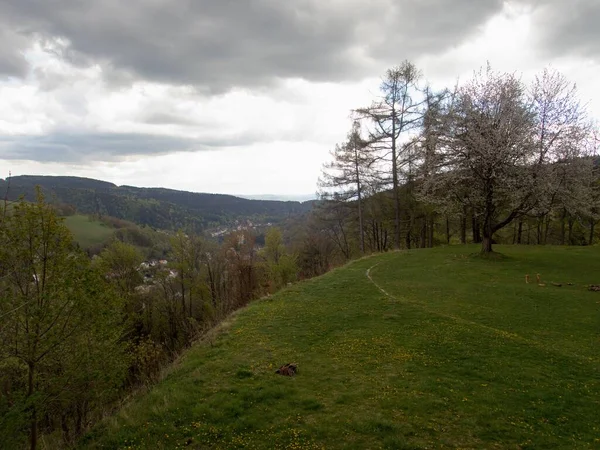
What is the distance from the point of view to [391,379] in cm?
907

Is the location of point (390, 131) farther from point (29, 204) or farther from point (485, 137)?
point (29, 204)

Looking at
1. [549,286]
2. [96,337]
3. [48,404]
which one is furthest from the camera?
[549,286]

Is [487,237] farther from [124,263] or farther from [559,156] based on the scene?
[124,263]

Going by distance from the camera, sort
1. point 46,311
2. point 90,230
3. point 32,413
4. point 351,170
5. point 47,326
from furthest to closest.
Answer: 1. point 90,230
2. point 351,170
3. point 47,326
4. point 46,311
5. point 32,413

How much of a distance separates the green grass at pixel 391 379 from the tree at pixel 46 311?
1802 mm

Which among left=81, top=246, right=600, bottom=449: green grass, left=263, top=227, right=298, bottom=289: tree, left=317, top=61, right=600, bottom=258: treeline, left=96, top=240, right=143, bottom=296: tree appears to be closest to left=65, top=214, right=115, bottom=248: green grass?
left=96, top=240, right=143, bottom=296: tree

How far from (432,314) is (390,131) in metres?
20.6

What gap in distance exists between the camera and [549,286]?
56.4 ft

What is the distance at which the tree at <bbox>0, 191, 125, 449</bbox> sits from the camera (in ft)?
28.5

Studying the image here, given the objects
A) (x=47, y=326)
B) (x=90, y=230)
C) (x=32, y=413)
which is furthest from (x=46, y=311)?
(x=90, y=230)

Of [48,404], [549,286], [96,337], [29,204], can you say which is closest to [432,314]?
[549,286]

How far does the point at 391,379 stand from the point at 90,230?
134887 mm

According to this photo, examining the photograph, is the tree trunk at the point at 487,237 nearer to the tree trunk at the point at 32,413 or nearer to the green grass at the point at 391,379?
the green grass at the point at 391,379

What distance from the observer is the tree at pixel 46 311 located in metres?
8.69
